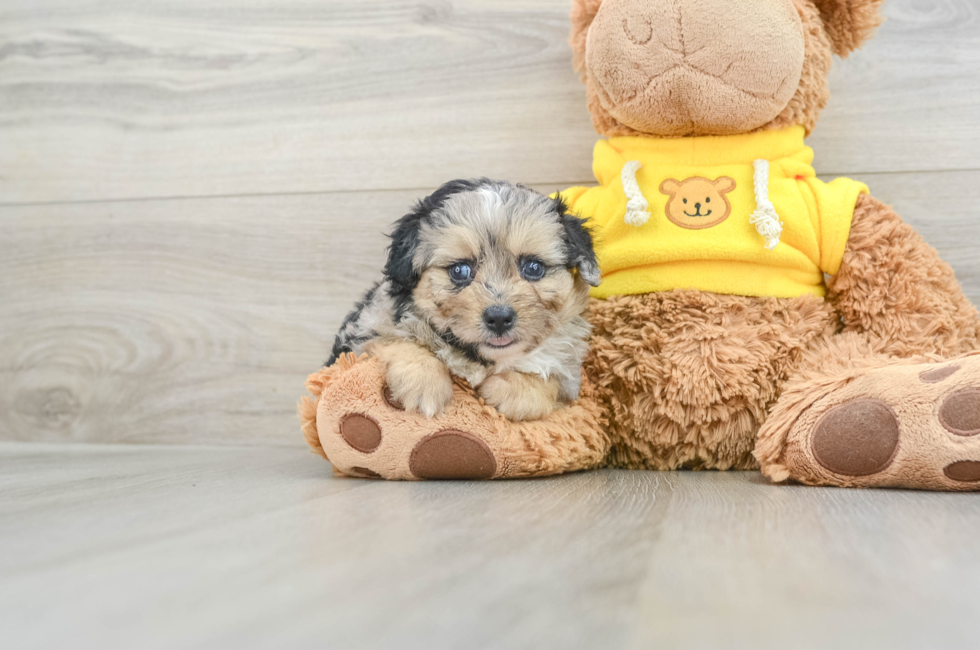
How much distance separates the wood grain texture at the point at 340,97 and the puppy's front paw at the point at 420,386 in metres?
0.79

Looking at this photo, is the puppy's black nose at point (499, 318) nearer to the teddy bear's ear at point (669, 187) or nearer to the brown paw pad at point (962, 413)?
the teddy bear's ear at point (669, 187)

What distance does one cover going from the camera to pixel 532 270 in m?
1.32

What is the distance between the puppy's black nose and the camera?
1.23 m

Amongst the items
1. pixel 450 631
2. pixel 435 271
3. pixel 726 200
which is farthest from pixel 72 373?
pixel 450 631

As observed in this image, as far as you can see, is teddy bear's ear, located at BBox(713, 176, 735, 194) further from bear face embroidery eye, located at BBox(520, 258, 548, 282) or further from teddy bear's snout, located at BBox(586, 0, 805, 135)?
bear face embroidery eye, located at BBox(520, 258, 548, 282)

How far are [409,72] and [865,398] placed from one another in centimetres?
135

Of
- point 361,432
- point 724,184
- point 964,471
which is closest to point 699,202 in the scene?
point 724,184

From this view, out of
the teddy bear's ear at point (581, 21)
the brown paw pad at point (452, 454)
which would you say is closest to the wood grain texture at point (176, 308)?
the teddy bear's ear at point (581, 21)

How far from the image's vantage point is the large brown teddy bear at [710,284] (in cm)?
130

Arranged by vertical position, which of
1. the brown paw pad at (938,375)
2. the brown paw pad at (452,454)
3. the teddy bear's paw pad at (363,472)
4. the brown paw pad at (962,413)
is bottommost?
the teddy bear's paw pad at (363,472)

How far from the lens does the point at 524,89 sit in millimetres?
1915

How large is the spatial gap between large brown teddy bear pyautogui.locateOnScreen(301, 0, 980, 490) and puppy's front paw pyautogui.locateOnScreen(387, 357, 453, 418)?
2cm

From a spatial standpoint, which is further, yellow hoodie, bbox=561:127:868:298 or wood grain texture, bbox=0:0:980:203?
wood grain texture, bbox=0:0:980:203

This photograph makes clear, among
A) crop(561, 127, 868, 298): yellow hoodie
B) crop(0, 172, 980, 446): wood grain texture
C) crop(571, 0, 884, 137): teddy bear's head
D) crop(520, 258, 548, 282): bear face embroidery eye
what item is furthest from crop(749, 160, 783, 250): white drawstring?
crop(0, 172, 980, 446): wood grain texture
